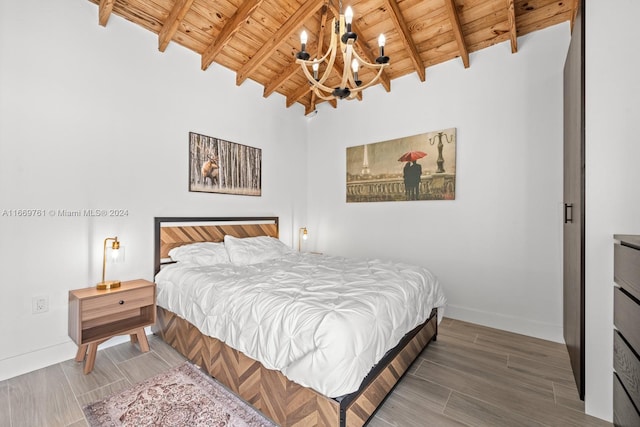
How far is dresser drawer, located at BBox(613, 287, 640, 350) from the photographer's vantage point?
3.97ft

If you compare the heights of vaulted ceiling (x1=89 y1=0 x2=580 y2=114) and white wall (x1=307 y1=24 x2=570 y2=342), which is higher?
vaulted ceiling (x1=89 y1=0 x2=580 y2=114)

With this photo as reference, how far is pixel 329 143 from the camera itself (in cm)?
454

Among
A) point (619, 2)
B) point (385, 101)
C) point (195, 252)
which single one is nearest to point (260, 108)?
point (385, 101)

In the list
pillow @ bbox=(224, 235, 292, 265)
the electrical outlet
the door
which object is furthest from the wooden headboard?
the door

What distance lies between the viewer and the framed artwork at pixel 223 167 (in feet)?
10.5

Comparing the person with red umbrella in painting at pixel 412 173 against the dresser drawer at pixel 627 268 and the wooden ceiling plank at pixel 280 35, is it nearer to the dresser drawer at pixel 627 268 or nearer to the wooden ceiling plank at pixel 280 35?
the wooden ceiling plank at pixel 280 35

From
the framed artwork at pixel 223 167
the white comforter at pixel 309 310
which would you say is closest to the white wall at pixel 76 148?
the framed artwork at pixel 223 167

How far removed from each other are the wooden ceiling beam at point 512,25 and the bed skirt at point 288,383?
10.00ft

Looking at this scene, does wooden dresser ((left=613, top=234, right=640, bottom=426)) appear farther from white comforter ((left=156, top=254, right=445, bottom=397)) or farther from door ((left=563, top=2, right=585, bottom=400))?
white comforter ((left=156, top=254, right=445, bottom=397))

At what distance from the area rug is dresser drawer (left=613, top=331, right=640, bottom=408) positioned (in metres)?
1.81

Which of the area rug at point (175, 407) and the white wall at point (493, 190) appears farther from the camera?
the white wall at point (493, 190)

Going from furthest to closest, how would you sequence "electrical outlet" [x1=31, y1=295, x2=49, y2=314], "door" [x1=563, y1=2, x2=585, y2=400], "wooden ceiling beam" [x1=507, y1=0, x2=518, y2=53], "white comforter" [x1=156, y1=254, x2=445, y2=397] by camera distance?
"wooden ceiling beam" [x1=507, y1=0, x2=518, y2=53]
"electrical outlet" [x1=31, y1=295, x2=49, y2=314]
"door" [x1=563, y1=2, x2=585, y2=400]
"white comforter" [x1=156, y1=254, x2=445, y2=397]

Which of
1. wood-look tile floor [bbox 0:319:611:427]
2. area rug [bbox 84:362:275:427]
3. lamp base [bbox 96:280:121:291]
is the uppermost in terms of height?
lamp base [bbox 96:280:121:291]

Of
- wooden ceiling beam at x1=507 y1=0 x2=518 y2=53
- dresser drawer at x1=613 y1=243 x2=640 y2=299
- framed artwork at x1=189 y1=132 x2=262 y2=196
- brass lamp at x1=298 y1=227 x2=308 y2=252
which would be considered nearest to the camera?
dresser drawer at x1=613 y1=243 x2=640 y2=299
